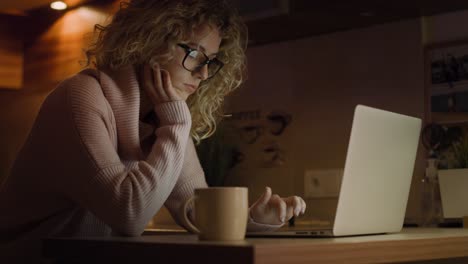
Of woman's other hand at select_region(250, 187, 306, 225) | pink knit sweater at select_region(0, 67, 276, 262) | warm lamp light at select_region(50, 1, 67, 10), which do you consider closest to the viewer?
pink knit sweater at select_region(0, 67, 276, 262)

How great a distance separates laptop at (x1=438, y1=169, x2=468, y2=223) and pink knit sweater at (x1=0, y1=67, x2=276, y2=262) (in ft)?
2.81

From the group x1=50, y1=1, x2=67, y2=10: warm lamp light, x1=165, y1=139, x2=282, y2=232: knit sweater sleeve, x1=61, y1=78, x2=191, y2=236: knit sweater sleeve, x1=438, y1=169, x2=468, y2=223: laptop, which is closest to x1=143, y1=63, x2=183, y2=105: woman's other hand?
x1=61, y1=78, x2=191, y2=236: knit sweater sleeve

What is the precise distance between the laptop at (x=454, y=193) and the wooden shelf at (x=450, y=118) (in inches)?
19.3

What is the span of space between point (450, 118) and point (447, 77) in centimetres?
15

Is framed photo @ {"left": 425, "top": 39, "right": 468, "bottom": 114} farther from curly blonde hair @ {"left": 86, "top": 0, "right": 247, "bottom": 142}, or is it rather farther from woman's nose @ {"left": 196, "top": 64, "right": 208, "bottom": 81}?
woman's nose @ {"left": 196, "top": 64, "right": 208, "bottom": 81}

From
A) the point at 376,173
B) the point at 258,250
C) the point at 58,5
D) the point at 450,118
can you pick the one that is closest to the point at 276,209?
the point at 376,173

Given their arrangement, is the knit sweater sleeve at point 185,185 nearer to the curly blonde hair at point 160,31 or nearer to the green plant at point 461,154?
the curly blonde hair at point 160,31

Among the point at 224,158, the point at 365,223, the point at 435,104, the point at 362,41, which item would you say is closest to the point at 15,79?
the point at 224,158

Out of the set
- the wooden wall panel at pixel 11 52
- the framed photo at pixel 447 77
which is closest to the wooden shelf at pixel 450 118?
the framed photo at pixel 447 77

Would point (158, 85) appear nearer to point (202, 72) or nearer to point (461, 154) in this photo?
point (202, 72)

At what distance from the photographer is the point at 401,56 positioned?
9.48ft

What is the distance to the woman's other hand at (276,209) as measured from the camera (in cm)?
159

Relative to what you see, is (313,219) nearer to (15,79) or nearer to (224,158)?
(224,158)

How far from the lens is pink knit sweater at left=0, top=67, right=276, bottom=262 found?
144cm
